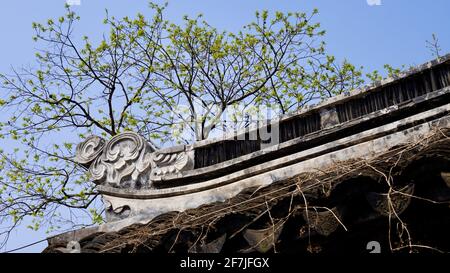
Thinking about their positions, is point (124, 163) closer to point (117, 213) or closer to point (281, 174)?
point (117, 213)

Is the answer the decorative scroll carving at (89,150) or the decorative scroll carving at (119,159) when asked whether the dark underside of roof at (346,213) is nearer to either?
the decorative scroll carving at (119,159)

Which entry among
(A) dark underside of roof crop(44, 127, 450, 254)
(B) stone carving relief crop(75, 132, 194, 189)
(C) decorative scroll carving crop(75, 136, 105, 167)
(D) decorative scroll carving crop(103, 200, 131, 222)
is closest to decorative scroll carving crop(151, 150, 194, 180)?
(B) stone carving relief crop(75, 132, 194, 189)

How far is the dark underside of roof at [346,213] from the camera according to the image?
4016mm

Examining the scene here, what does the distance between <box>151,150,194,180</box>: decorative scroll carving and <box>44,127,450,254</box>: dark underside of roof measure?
138cm

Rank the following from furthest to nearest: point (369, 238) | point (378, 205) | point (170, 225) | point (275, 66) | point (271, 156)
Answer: point (275, 66) → point (271, 156) → point (170, 225) → point (369, 238) → point (378, 205)

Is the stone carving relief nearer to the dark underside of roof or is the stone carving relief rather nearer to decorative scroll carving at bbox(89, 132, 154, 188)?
decorative scroll carving at bbox(89, 132, 154, 188)

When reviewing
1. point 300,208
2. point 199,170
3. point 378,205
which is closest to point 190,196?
point 199,170

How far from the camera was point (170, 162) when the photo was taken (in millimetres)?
6566

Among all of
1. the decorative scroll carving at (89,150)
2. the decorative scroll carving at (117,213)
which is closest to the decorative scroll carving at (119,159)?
the decorative scroll carving at (89,150)

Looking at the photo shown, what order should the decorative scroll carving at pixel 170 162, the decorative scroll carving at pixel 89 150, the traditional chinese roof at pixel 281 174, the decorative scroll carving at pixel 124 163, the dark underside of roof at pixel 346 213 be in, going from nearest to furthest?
the dark underside of roof at pixel 346 213
the traditional chinese roof at pixel 281 174
the decorative scroll carving at pixel 170 162
the decorative scroll carving at pixel 124 163
the decorative scroll carving at pixel 89 150

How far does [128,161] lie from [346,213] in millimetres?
2980

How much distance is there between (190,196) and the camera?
633 cm
